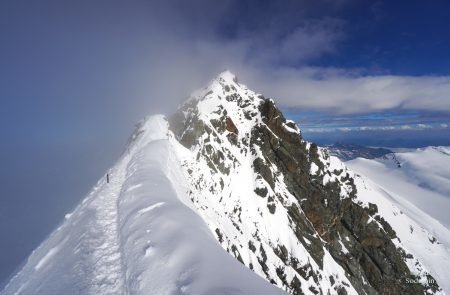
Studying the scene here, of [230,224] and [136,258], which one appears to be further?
[230,224]

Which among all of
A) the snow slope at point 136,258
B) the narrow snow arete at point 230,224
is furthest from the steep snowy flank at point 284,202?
the snow slope at point 136,258

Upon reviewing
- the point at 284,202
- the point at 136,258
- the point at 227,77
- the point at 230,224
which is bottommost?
the point at 284,202

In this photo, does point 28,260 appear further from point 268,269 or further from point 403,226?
point 403,226

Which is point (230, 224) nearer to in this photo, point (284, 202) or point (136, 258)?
point (284, 202)

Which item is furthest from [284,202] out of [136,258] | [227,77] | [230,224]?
[136,258]

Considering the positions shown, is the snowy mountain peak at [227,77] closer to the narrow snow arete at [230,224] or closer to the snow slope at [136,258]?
the narrow snow arete at [230,224]

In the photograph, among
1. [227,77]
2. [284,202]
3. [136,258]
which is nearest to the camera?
[136,258]

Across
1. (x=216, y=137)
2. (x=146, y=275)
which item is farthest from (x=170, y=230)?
(x=216, y=137)
